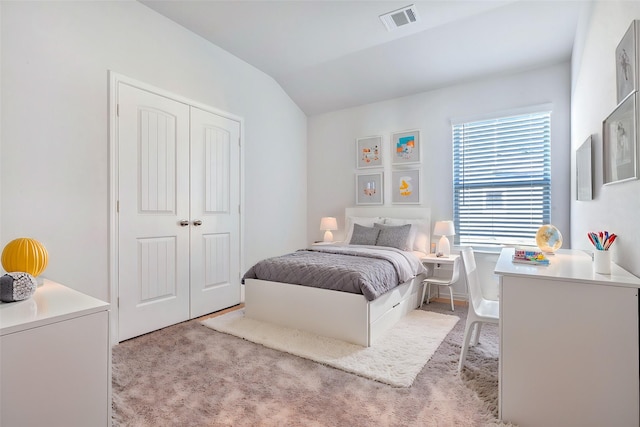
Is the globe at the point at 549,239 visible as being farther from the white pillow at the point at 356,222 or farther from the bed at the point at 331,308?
the white pillow at the point at 356,222

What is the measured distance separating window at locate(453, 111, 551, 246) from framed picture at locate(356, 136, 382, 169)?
97 cm

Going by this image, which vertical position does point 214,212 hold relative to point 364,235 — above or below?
above

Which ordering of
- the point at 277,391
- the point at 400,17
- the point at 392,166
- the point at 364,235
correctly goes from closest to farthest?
the point at 277,391 < the point at 400,17 < the point at 364,235 < the point at 392,166

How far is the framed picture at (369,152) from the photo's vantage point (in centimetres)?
448

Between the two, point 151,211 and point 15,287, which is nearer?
point 15,287

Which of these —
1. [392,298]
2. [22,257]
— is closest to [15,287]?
[22,257]

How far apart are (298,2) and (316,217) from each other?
2896mm

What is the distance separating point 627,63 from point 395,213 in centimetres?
303

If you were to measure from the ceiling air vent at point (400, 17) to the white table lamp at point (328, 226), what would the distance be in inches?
95.8

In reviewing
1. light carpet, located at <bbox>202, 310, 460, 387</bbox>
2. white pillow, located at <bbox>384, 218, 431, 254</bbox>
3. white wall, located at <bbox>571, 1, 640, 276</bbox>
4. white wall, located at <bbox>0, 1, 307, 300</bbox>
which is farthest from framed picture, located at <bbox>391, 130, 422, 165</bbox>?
white wall, located at <bbox>0, 1, 307, 300</bbox>

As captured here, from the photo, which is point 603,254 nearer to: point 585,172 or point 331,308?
point 585,172

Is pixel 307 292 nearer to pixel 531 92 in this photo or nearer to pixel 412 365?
pixel 412 365

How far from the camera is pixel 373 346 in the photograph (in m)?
2.47

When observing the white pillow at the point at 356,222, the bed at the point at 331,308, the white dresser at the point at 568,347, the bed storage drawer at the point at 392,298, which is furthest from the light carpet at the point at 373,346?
the white pillow at the point at 356,222
